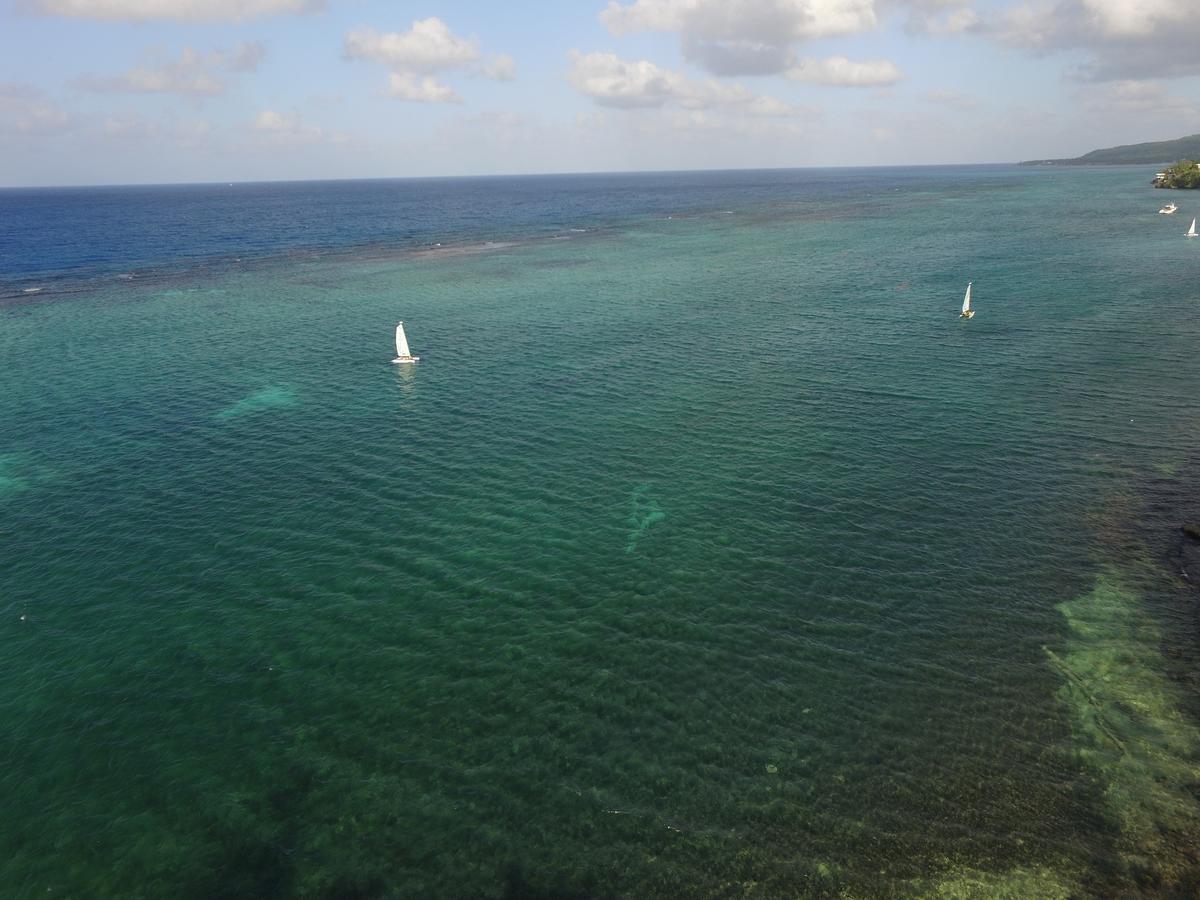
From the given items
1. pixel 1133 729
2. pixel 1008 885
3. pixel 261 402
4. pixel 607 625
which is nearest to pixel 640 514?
pixel 607 625

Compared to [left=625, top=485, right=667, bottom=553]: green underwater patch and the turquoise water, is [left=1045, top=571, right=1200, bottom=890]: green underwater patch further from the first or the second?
[left=625, top=485, right=667, bottom=553]: green underwater patch

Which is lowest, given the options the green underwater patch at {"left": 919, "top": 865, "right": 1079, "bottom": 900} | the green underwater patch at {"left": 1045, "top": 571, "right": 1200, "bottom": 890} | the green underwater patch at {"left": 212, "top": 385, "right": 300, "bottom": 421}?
the green underwater patch at {"left": 919, "top": 865, "right": 1079, "bottom": 900}

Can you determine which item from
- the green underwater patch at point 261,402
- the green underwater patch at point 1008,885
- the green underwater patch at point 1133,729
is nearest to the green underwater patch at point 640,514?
the green underwater patch at point 1133,729

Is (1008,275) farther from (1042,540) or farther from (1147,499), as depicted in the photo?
(1042,540)

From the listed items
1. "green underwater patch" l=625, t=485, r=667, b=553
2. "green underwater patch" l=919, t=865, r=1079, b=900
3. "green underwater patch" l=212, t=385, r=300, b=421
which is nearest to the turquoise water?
"green underwater patch" l=919, t=865, r=1079, b=900

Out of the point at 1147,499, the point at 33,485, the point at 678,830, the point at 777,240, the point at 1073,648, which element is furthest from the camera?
the point at 777,240

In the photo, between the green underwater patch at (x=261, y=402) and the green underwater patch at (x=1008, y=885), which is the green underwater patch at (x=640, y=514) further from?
the green underwater patch at (x=261, y=402)

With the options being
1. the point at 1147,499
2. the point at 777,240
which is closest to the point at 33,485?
the point at 1147,499
